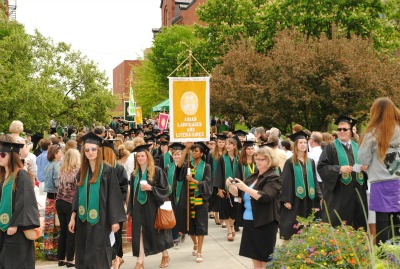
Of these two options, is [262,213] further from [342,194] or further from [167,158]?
[167,158]

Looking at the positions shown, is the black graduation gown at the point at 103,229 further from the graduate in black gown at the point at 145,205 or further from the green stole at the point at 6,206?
the graduate in black gown at the point at 145,205

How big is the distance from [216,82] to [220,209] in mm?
14468

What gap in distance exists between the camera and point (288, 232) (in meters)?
8.66

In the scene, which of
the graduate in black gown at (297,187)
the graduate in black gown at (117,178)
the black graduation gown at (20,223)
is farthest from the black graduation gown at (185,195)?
the black graduation gown at (20,223)

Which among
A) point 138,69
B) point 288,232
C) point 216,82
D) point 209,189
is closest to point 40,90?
point 216,82

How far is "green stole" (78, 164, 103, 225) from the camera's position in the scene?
7.23 meters

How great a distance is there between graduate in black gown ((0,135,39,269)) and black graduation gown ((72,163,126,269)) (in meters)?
0.88

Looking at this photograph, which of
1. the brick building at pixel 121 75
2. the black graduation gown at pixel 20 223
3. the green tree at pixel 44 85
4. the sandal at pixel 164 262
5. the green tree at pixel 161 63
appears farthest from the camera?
the brick building at pixel 121 75

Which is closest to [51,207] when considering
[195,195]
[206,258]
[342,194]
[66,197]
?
[66,197]

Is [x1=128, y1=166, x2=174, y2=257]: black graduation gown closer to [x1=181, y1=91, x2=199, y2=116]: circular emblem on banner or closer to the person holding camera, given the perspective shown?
[x1=181, y1=91, x2=199, y2=116]: circular emblem on banner

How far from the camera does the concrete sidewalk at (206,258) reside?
9.05 m

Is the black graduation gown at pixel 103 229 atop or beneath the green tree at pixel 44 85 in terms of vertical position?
beneath

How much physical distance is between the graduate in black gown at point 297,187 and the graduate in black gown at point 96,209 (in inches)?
105

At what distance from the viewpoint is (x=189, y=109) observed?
10.1 meters
